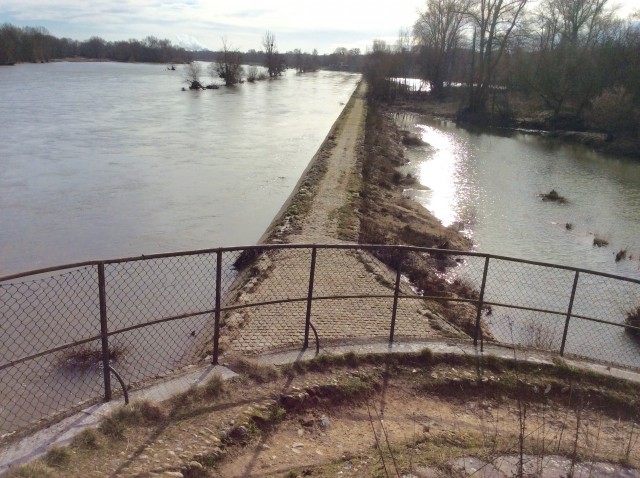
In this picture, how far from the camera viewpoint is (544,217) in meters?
21.7

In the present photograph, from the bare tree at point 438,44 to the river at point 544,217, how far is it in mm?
32633

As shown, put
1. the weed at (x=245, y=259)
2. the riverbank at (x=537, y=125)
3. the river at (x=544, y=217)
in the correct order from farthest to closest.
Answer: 1. the riverbank at (x=537, y=125)
2. the weed at (x=245, y=259)
3. the river at (x=544, y=217)

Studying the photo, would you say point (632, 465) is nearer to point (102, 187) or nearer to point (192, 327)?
point (192, 327)

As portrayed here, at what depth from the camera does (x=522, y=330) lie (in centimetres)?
1114

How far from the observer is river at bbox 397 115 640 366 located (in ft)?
38.7

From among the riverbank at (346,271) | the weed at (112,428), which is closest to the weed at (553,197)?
the riverbank at (346,271)

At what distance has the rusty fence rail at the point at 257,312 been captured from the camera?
741 cm

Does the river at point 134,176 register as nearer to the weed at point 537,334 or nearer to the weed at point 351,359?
the weed at point 537,334

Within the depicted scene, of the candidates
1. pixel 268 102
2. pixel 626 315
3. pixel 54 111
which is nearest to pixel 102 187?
pixel 626 315

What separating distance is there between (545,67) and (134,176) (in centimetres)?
4163

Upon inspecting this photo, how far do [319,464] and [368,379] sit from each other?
159cm

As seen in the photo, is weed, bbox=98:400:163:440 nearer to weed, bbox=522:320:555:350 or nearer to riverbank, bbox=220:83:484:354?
riverbank, bbox=220:83:484:354

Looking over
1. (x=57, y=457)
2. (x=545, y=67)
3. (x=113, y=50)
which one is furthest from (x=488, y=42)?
(x=113, y=50)

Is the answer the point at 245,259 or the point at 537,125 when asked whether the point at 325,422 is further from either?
the point at 537,125
